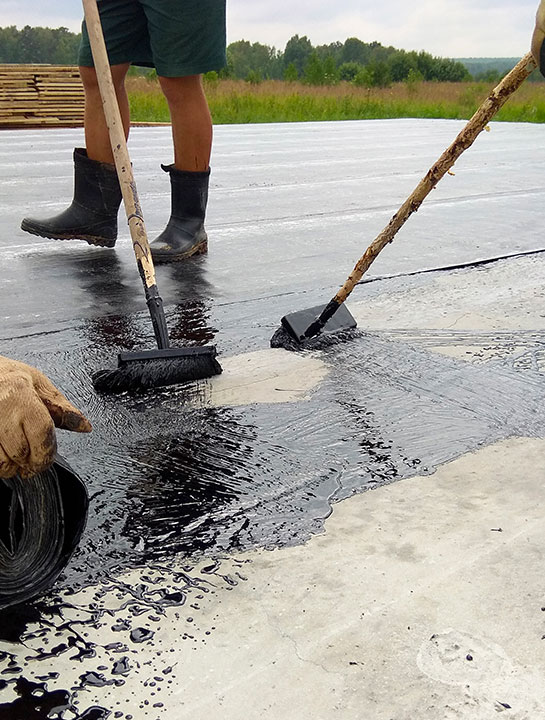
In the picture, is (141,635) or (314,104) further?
(314,104)

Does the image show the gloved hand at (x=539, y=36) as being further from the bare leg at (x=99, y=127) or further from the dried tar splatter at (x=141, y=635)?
the bare leg at (x=99, y=127)

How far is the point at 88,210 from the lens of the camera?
172 inches

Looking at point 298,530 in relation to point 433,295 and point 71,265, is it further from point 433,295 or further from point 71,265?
point 71,265

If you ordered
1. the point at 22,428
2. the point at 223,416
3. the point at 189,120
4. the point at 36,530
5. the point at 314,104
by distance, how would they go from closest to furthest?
1. the point at 22,428
2. the point at 36,530
3. the point at 223,416
4. the point at 189,120
5. the point at 314,104

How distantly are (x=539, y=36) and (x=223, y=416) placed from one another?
48.3 inches

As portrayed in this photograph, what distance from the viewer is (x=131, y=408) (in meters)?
2.42

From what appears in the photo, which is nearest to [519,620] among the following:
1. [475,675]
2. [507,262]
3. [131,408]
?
[475,675]

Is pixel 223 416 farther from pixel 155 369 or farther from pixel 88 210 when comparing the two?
pixel 88 210

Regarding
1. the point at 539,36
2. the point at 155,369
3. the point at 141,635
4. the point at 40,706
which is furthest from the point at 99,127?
the point at 40,706

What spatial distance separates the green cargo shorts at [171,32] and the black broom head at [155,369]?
78.7 inches

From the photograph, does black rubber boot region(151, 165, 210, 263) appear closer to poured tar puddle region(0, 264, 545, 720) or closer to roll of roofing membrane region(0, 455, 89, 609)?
poured tar puddle region(0, 264, 545, 720)

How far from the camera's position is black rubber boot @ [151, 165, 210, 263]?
14.2 feet

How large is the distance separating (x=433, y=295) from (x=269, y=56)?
244 feet

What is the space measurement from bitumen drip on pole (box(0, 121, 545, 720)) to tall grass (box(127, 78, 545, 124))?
1250 cm
